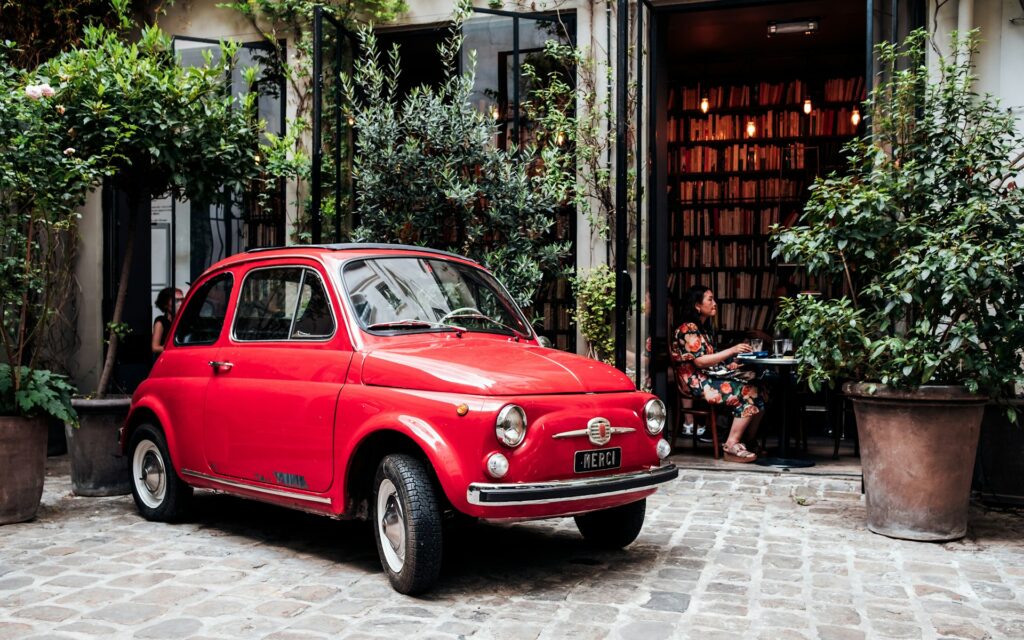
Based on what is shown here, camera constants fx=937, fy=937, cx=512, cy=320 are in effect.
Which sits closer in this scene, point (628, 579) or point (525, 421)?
point (525, 421)

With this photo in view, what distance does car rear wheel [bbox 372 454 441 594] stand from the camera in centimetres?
454

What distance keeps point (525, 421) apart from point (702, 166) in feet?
30.2

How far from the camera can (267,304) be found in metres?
5.94

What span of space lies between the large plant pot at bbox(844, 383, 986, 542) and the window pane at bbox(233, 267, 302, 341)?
3.75 metres

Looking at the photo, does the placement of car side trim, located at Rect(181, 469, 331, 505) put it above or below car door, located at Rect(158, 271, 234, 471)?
below

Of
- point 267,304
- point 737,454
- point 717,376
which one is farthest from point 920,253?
point 267,304

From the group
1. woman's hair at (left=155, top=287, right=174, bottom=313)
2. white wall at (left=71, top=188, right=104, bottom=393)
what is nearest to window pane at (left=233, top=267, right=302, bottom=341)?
woman's hair at (left=155, top=287, right=174, bottom=313)

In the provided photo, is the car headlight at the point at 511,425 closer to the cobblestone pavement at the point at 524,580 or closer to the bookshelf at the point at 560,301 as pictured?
the cobblestone pavement at the point at 524,580

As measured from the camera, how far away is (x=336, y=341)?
5.30 meters

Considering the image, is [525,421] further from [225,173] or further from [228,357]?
[225,173]

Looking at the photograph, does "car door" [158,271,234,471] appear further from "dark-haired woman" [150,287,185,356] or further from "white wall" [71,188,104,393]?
"white wall" [71,188,104,393]

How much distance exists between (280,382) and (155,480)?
1.79 m

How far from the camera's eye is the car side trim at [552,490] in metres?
4.38

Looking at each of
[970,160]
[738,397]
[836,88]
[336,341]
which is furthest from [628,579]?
[836,88]
